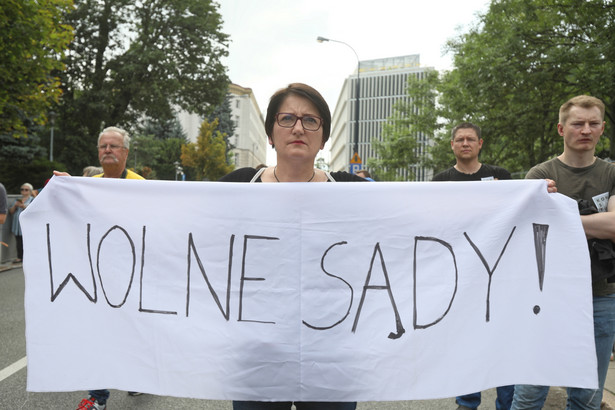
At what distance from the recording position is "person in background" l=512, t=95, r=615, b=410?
2604mm

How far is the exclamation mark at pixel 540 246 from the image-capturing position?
2.36 meters

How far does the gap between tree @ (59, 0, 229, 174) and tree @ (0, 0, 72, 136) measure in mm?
8041

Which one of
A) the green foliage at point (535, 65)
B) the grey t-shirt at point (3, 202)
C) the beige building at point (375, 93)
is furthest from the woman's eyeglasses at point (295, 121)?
the beige building at point (375, 93)

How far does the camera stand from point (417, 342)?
2.25m

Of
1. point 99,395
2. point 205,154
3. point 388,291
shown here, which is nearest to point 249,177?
point 388,291

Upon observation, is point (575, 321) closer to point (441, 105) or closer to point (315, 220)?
point (315, 220)

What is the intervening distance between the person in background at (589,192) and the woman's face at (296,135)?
127 centimetres

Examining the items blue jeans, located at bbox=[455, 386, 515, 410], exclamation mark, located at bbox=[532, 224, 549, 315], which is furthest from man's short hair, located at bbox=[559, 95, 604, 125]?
blue jeans, located at bbox=[455, 386, 515, 410]

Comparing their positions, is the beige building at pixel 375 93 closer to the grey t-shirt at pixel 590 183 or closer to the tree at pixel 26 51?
the tree at pixel 26 51

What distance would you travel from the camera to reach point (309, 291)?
2252mm

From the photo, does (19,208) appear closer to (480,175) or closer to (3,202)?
(3,202)

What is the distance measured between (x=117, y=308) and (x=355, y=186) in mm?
1142

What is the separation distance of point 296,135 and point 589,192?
1519 millimetres

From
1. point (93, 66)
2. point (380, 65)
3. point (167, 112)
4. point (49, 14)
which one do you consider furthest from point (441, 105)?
point (380, 65)
